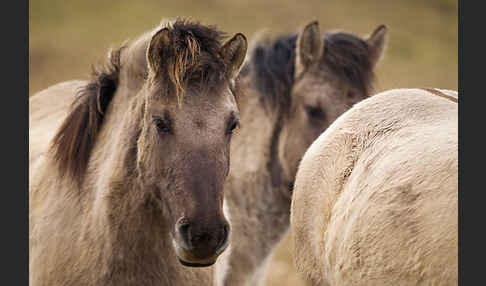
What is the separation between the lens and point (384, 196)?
2.60 m

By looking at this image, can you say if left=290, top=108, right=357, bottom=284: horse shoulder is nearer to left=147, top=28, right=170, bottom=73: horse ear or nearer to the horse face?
left=147, top=28, right=170, bottom=73: horse ear

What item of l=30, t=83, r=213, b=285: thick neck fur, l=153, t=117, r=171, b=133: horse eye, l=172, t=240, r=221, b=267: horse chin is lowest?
l=172, t=240, r=221, b=267: horse chin

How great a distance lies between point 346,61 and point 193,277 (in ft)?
9.85

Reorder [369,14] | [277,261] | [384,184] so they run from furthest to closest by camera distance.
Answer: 1. [369,14]
2. [277,261]
3. [384,184]

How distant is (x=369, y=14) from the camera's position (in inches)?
1882

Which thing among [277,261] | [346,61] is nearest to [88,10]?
[277,261]

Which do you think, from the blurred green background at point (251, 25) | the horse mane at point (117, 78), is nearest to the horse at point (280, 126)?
the horse mane at point (117, 78)

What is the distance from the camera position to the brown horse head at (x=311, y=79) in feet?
16.7

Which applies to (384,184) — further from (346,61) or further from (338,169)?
(346,61)

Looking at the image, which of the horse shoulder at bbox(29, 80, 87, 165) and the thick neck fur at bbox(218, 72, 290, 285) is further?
the thick neck fur at bbox(218, 72, 290, 285)

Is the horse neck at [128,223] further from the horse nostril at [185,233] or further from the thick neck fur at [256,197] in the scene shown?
the thick neck fur at [256,197]

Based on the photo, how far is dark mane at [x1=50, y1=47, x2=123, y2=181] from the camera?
11.3 feet

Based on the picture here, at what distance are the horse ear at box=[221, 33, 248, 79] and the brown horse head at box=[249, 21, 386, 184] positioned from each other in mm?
1951

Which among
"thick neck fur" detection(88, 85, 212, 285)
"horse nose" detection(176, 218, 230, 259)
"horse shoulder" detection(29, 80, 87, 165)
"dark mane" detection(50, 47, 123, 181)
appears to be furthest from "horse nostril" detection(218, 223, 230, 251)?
"horse shoulder" detection(29, 80, 87, 165)
